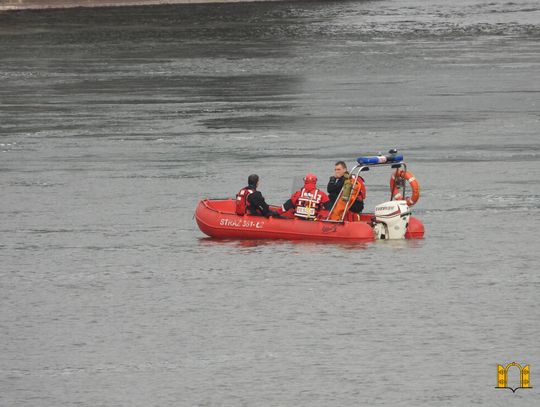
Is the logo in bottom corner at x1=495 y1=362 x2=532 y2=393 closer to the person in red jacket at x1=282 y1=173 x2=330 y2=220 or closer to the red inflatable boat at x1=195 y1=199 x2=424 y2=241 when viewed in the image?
the red inflatable boat at x1=195 y1=199 x2=424 y2=241

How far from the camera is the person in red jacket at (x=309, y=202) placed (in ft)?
101

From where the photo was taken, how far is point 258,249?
31562mm

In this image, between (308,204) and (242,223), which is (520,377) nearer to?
(308,204)

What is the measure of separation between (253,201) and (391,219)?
3.22m

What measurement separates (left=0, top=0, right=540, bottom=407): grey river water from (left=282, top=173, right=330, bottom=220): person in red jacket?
747mm

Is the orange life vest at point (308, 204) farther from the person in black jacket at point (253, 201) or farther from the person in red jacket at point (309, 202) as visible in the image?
the person in black jacket at point (253, 201)

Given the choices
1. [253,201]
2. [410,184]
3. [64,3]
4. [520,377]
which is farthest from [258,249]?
[64,3]

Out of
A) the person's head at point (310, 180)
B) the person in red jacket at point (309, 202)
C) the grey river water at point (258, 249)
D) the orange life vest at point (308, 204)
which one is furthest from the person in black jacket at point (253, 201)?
the person's head at point (310, 180)

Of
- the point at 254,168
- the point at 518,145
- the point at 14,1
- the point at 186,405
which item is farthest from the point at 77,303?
the point at 14,1

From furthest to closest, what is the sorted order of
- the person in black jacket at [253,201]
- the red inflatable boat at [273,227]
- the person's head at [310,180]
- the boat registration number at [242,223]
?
1. the boat registration number at [242,223]
2. the person in black jacket at [253,201]
3. the red inflatable boat at [273,227]
4. the person's head at [310,180]

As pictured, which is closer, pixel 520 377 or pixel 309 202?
pixel 520 377

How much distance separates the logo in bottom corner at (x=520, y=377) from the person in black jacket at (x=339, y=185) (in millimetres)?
8664

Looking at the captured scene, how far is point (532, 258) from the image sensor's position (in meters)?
30.5

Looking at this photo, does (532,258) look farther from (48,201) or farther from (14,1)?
(14,1)
